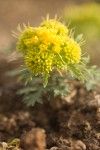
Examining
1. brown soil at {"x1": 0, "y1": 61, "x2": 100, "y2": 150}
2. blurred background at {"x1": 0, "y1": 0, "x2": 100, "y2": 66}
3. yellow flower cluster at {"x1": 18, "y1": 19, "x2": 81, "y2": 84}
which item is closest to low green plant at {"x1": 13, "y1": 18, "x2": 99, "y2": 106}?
yellow flower cluster at {"x1": 18, "y1": 19, "x2": 81, "y2": 84}

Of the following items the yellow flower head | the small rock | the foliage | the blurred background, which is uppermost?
the blurred background

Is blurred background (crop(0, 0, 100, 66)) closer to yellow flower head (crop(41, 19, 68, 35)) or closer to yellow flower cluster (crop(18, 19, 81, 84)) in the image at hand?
yellow flower head (crop(41, 19, 68, 35))

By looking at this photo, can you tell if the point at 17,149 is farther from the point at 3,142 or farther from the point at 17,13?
the point at 17,13


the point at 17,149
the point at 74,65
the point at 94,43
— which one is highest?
the point at 94,43

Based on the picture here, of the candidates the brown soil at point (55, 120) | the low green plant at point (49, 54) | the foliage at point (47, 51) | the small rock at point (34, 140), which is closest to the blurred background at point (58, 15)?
the brown soil at point (55, 120)

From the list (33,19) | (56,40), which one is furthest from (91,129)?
(33,19)

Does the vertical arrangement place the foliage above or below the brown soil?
above

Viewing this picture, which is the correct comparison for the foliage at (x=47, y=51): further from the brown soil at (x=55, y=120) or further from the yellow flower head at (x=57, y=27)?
the brown soil at (x=55, y=120)
